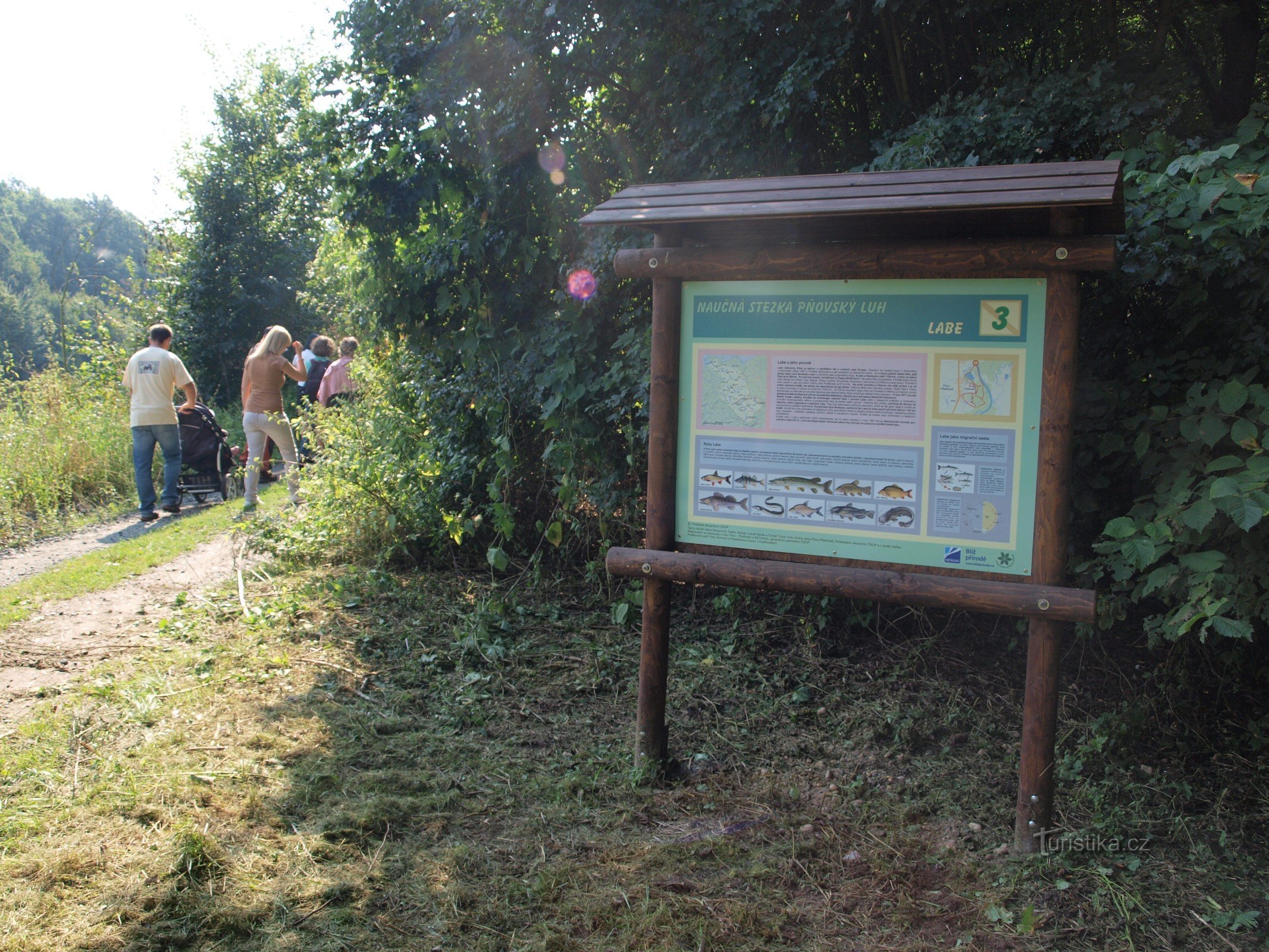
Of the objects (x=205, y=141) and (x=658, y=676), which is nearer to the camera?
(x=658, y=676)

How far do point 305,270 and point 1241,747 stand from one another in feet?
58.2

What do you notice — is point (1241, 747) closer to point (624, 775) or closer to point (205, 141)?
point (624, 775)

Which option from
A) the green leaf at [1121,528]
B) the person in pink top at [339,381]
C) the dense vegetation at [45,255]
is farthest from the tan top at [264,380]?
the dense vegetation at [45,255]

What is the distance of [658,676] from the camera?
3.90 m

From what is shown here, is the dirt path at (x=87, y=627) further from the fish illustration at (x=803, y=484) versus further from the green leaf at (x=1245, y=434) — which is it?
the green leaf at (x=1245, y=434)

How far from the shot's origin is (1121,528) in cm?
325

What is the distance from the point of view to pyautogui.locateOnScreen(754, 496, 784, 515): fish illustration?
3570 millimetres

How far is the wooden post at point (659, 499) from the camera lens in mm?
3709

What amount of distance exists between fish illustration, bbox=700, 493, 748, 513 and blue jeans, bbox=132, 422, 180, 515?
7862mm

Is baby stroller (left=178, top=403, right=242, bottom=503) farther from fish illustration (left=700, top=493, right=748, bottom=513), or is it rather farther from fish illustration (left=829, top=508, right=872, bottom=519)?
fish illustration (left=829, top=508, right=872, bottom=519)

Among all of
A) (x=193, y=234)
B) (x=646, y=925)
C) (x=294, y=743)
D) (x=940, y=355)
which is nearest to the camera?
(x=646, y=925)

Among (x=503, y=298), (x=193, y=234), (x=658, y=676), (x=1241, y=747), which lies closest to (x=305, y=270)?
(x=193, y=234)

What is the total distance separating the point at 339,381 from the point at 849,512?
8521mm

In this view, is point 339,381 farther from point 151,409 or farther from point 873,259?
point 873,259
